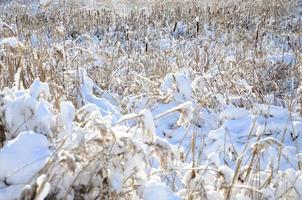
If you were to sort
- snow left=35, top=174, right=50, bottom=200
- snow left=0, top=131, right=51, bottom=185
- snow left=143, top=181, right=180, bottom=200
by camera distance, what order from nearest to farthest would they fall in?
snow left=35, top=174, right=50, bottom=200 → snow left=0, top=131, right=51, bottom=185 → snow left=143, top=181, right=180, bottom=200

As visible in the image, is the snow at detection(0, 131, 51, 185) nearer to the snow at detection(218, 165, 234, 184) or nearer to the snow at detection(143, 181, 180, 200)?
the snow at detection(143, 181, 180, 200)

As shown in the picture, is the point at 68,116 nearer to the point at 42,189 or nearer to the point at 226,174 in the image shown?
the point at 42,189

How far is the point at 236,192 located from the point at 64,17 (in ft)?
26.1

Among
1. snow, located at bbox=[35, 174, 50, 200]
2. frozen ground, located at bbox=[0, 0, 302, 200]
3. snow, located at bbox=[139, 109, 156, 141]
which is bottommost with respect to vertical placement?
frozen ground, located at bbox=[0, 0, 302, 200]

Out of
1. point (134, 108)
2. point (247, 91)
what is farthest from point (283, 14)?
point (134, 108)

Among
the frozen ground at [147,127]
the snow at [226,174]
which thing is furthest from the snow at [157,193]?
the snow at [226,174]

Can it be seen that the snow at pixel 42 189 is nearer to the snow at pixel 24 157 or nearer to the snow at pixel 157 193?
the snow at pixel 24 157

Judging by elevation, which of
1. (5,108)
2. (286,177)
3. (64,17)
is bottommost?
(64,17)

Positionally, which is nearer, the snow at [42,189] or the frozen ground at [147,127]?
the snow at [42,189]

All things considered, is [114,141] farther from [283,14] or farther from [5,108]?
[283,14]

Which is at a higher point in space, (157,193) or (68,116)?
(68,116)

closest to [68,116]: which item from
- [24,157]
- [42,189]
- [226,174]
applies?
[24,157]

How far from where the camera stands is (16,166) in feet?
5.68

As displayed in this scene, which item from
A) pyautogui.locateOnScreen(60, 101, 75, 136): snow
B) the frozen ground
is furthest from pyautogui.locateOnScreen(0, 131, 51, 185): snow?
pyautogui.locateOnScreen(60, 101, 75, 136): snow
